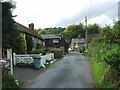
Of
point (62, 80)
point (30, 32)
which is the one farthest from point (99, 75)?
point (30, 32)

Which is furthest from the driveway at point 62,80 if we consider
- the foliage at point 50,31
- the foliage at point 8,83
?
the foliage at point 50,31

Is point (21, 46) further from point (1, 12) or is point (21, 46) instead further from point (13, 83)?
point (13, 83)

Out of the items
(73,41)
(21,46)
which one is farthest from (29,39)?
(73,41)

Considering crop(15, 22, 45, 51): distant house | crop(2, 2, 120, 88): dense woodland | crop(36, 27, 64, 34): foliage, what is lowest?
crop(2, 2, 120, 88): dense woodland

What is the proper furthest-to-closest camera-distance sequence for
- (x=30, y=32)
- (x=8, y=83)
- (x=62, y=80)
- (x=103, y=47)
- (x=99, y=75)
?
(x=30, y=32)
(x=103, y=47)
(x=99, y=75)
(x=62, y=80)
(x=8, y=83)

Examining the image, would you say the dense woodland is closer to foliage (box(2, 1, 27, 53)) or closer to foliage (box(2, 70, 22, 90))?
foliage (box(2, 1, 27, 53))

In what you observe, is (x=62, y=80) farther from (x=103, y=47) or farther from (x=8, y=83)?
(x=103, y=47)

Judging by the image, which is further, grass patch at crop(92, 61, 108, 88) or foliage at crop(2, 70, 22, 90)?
grass patch at crop(92, 61, 108, 88)

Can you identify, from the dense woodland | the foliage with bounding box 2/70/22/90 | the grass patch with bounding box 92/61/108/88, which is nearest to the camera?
the foliage with bounding box 2/70/22/90

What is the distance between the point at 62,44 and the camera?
3620 inches

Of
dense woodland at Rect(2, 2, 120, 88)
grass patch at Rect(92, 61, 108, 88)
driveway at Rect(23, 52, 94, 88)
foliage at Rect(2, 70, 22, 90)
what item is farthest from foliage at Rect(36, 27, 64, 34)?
foliage at Rect(2, 70, 22, 90)

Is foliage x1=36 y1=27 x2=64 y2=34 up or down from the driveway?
up

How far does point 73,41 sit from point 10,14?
10906 cm

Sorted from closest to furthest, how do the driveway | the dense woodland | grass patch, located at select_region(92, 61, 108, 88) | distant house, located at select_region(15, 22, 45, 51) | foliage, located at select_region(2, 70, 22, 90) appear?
foliage, located at select_region(2, 70, 22, 90)
the dense woodland
grass patch, located at select_region(92, 61, 108, 88)
the driveway
distant house, located at select_region(15, 22, 45, 51)
